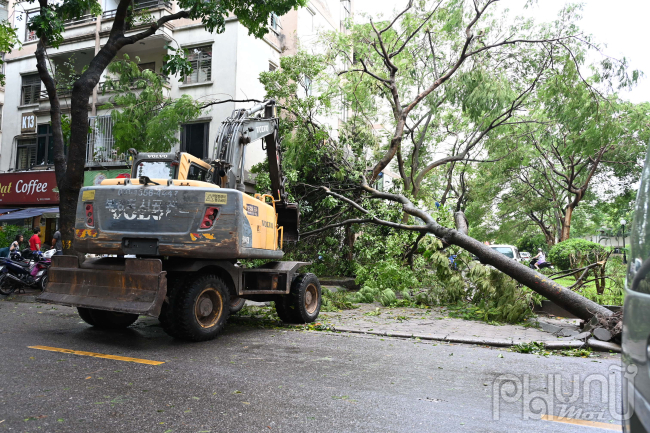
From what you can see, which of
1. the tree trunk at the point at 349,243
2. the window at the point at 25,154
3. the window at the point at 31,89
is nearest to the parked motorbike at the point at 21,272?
the tree trunk at the point at 349,243

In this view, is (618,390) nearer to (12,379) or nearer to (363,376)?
(363,376)

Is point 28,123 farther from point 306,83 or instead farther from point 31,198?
point 306,83

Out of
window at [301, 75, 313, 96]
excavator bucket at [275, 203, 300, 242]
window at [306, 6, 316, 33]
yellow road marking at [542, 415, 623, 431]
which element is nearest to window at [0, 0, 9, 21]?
window at [306, 6, 316, 33]

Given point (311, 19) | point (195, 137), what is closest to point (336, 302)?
point (195, 137)

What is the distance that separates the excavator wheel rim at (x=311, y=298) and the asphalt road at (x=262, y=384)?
1.65 metres

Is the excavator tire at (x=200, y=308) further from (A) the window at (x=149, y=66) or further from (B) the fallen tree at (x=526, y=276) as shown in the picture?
(A) the window at (x=149, y=66)

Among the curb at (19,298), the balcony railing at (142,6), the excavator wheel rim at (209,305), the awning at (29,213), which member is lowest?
the curb at (19,298)

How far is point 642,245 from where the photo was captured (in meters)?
1.84

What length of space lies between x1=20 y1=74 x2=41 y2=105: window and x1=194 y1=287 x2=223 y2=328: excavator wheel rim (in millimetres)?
22729

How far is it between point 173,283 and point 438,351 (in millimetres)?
3823

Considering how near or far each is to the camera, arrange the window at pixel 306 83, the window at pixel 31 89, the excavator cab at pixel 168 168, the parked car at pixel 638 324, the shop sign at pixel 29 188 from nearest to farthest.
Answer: the parked car at pixel 638 324 < the excavator cab at pixel 168 168 < the window at pixel 306 83 < the shop sign at pixel 29 188 < the window at pixel 31 89

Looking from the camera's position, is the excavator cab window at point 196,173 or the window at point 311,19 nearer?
the excavator cab window at point 196,173

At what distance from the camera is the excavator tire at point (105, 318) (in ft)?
25.0

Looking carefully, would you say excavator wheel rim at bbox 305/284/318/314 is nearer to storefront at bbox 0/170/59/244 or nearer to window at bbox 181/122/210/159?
window at bbox 181/122/210/159
